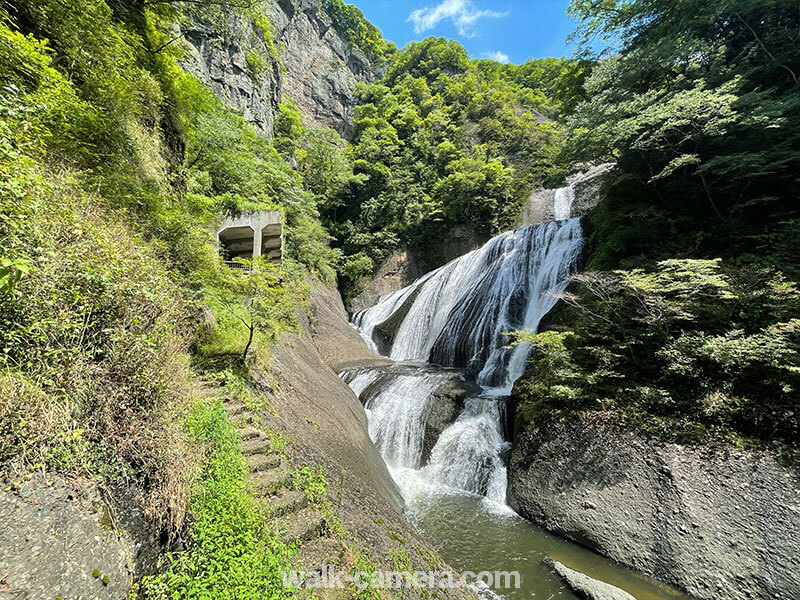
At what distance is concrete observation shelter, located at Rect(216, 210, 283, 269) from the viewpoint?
431 inches

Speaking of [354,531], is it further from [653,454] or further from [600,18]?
[600,18]

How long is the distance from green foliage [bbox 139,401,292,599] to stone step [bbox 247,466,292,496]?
18 centimetres

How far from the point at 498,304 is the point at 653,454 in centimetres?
769

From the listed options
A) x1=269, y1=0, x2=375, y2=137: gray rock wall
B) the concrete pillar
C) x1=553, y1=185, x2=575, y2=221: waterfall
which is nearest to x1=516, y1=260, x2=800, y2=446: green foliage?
the concrete pillar

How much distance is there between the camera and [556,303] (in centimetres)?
989

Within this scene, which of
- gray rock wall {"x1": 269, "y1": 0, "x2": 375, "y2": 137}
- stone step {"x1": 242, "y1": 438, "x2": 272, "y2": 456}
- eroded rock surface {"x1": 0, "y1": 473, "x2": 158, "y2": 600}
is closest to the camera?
eroded rock surface {"x1": 0, "y1": 473, "x2": 158, "y2": 600}

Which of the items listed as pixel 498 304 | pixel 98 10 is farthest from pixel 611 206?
pixel 98 10

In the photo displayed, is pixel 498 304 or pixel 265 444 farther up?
pixel 498 304

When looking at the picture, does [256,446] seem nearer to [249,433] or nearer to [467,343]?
[249,433]

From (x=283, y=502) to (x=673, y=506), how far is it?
589cm

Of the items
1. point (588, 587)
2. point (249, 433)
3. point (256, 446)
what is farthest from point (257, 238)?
point (588, 587)

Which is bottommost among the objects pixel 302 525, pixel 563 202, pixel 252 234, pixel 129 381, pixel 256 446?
pixel 302 525

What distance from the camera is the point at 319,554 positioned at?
2.61 meters

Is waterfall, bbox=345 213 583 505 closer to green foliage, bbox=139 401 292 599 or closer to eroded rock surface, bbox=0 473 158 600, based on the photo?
green foliage, bbox=139 401 292 599
